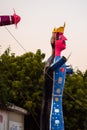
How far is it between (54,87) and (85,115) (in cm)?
712

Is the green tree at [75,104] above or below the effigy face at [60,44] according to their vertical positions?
below

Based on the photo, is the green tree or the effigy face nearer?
the effigy face

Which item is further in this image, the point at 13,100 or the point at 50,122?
the point at 13,100

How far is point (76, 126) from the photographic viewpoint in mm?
22109

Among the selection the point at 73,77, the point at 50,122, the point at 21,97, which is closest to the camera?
the point at 50,122

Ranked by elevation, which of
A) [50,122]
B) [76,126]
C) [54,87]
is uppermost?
[54,87]

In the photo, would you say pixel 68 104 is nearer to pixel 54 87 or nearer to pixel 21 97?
pixel 21 97

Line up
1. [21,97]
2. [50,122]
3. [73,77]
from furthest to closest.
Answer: [73,77] < [21,97] < [50,122]

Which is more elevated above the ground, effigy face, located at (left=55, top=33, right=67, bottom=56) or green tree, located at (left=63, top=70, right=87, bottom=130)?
effigy face, located at (left=55, top=33, right=67, bottom=56)

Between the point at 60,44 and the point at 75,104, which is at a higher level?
the point at 60,44

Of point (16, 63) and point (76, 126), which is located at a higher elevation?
point (16, 63)

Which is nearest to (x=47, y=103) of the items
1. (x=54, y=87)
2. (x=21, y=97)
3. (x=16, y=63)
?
(x=54, y=87)

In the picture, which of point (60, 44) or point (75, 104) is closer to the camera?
point (60, 44)

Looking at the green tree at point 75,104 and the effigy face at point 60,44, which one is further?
the green tree at point 75,104
